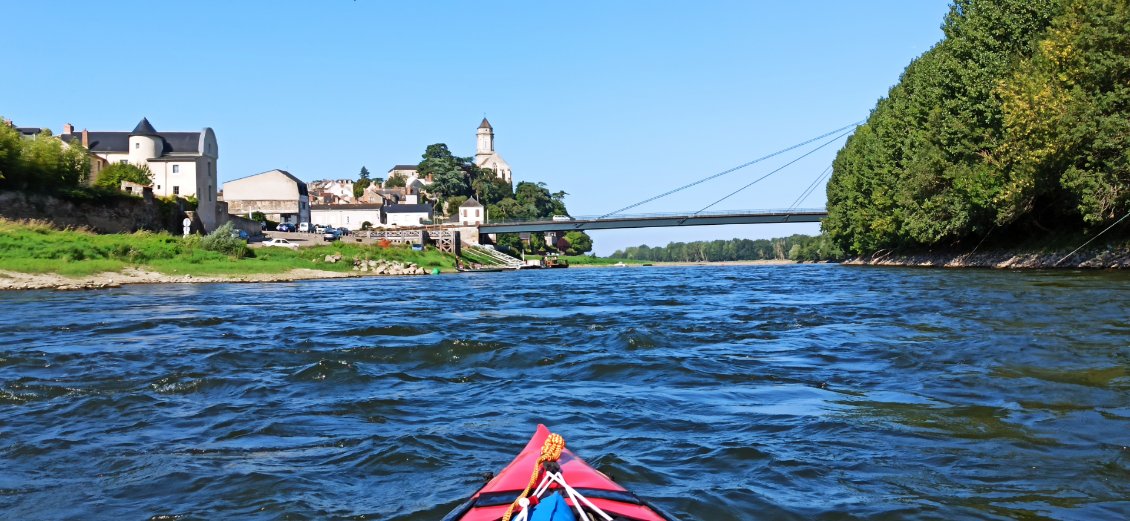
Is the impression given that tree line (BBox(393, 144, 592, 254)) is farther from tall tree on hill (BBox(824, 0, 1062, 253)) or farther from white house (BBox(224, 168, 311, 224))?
tall tree on hill (BBox(824, 0, 1062, 253))

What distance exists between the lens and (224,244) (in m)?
47.1

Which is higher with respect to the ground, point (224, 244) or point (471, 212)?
point (471, 212)

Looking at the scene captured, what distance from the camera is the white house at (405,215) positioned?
381 ft

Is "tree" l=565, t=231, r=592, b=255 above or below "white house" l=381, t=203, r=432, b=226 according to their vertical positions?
below

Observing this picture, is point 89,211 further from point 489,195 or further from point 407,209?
point 489,195

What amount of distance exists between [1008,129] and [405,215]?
92.0 m

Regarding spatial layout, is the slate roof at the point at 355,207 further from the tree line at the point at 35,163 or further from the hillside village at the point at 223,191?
the tree line at the point at 35,163

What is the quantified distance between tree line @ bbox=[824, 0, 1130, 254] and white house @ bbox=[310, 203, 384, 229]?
73.4 meters

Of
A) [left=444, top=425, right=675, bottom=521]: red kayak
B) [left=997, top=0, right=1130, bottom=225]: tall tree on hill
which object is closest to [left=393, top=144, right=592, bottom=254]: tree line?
[left=997, top=0, right=1130, bottom=225]: tall tree on hill

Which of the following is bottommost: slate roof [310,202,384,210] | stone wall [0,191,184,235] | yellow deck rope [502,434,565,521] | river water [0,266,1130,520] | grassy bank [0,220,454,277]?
river water [0,266,1130,520]

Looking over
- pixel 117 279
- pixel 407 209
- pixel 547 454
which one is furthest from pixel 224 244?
pixel 407 209

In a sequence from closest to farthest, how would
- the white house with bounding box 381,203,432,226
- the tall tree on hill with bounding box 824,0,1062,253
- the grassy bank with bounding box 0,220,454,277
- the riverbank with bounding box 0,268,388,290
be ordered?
the riverbank with bounding box 0,268,388,290
the grassy bank with bounding box 0,220,454,277
the tall tree on hill with bounding box 824,0,1062,253
the white house with bounding box 381,203,432,226

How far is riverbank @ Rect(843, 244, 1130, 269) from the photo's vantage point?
31373mm

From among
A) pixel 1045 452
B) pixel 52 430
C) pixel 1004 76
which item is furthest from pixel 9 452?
pixel 1004 76
